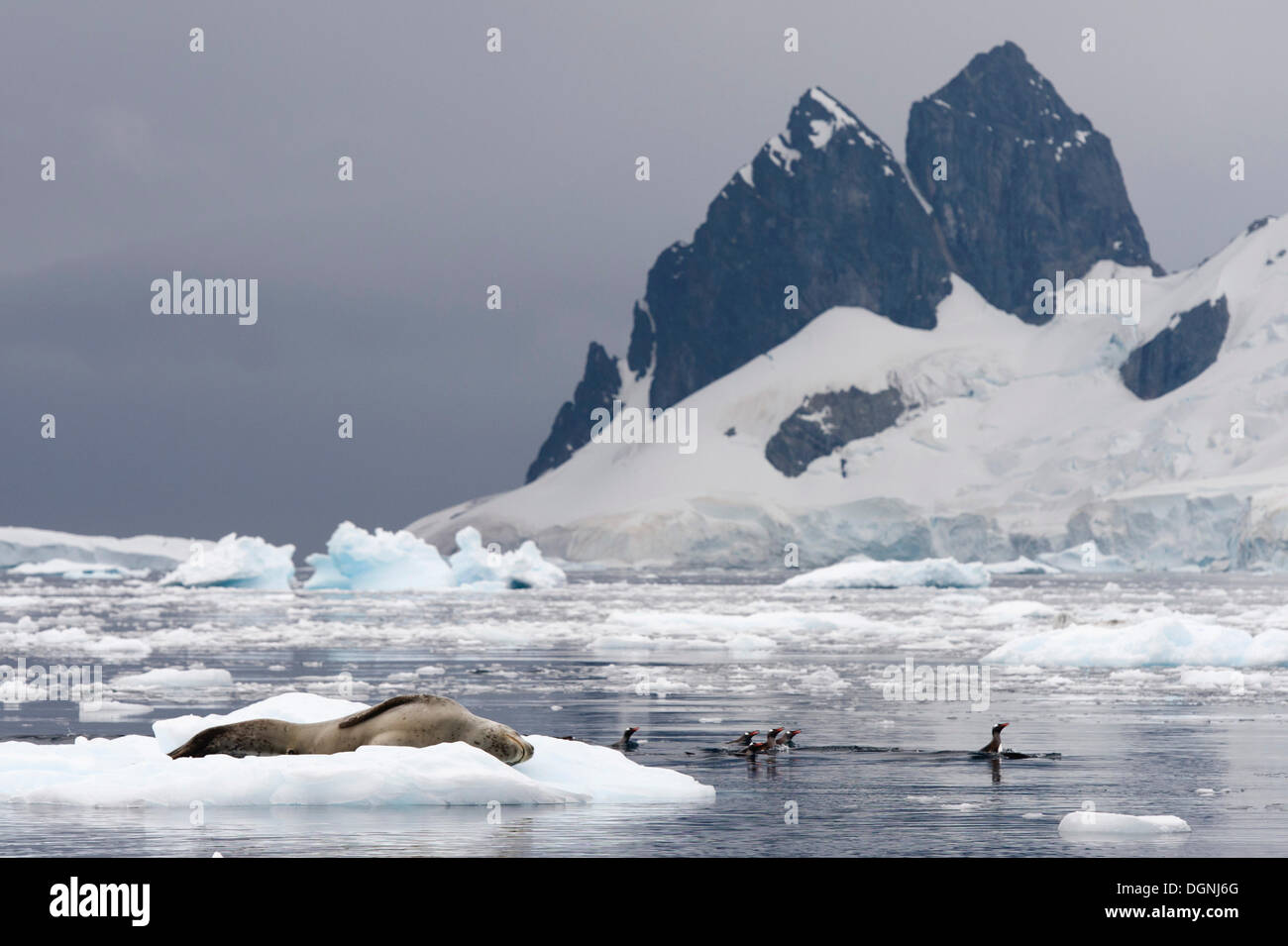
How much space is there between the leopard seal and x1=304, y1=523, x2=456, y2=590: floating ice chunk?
73949 millimetres

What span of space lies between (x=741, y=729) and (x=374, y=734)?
7.62 metres

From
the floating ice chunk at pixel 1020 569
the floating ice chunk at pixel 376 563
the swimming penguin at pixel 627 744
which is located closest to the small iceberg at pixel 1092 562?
the floating ice chunk at pixel 1020 569

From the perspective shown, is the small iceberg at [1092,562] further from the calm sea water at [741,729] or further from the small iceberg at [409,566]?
the calm sea water at [741,729]

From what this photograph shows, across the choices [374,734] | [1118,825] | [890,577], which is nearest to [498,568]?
[890,577]

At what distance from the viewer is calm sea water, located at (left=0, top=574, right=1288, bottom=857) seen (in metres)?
11.2

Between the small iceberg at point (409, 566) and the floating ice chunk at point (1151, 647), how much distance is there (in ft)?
178

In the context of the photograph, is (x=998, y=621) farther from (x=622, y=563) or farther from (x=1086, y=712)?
(x=622, y=563)

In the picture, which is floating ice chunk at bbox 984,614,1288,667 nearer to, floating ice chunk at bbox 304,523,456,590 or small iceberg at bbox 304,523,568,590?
small iceberg at bbox 304,523,568,590

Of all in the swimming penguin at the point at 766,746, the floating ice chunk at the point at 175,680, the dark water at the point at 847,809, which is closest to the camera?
the dark water at the point at 847,809

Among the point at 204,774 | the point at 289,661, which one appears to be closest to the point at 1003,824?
the point at 204,774

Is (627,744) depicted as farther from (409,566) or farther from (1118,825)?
(409,566)

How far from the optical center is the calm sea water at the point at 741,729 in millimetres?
11172

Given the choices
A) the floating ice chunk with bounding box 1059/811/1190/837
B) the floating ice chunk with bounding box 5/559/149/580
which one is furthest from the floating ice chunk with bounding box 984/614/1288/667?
the floating ice chunk with bounding box 5/559/149/580
